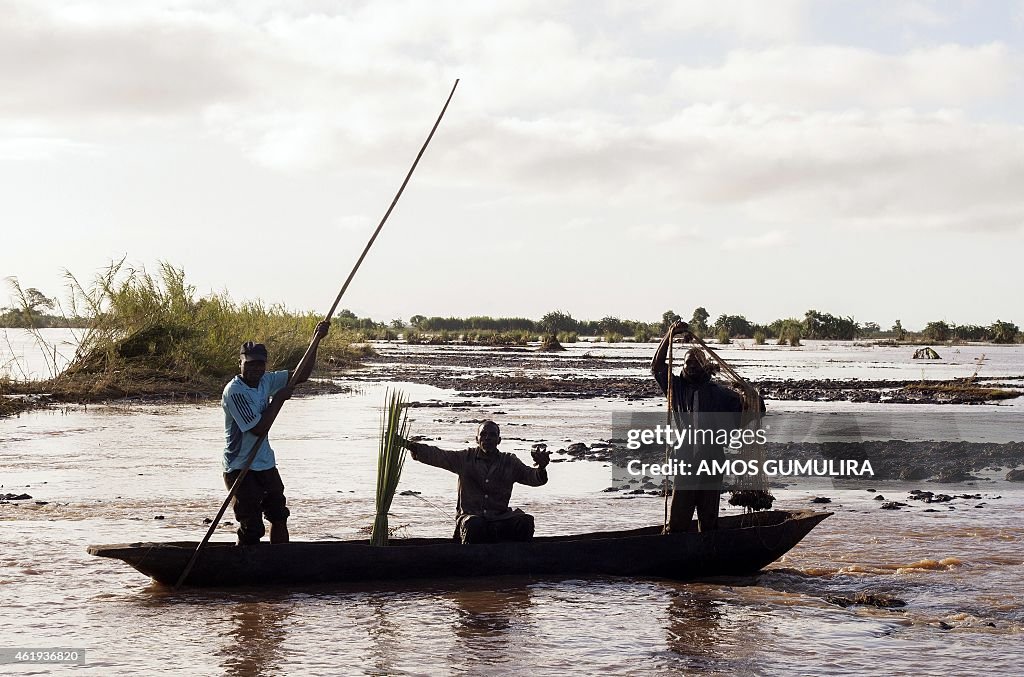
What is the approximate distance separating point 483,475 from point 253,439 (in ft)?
5.34

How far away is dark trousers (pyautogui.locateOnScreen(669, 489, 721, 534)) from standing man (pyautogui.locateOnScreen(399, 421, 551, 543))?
43.7 inches

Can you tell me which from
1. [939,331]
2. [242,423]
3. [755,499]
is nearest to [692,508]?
[755,499]

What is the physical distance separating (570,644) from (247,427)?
268 centimetres

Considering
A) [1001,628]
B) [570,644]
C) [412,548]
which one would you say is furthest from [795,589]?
[412,548]

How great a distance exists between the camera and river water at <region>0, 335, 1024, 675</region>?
6.14 metres

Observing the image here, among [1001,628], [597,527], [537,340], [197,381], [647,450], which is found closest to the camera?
[1001,628]

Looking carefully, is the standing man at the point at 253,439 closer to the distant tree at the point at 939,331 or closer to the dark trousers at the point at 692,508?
the dark trousers at the point at 692,508

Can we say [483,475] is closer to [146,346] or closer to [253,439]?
[253,439]

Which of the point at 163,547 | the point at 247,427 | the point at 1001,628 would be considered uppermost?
the point at 247,427

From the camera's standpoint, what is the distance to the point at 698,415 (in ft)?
26.7

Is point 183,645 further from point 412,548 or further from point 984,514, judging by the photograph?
point 984,514

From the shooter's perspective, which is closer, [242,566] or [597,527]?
[242,566]

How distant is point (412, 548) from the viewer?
769 cm

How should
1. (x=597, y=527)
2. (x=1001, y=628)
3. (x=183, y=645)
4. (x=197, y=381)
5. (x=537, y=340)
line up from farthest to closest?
(x=537, y=340) < (x=197, y=381) < (x=597, y=527) < (x=1001, y=628) < (x=183, y=645)
